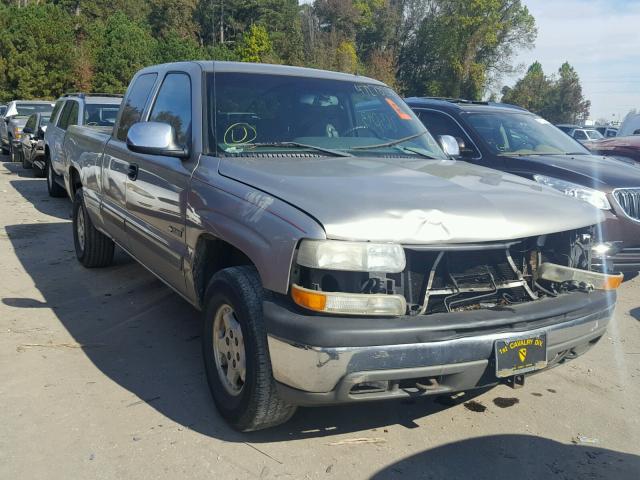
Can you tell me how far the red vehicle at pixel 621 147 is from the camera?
32.7ft

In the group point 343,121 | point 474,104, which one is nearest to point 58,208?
point 474,104

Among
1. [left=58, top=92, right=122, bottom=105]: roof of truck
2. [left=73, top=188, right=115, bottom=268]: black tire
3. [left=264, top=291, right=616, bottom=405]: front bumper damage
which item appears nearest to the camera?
[left=264, top=291, right=616, bottom=405]: front bumper damage

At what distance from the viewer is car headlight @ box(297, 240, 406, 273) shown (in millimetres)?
2668

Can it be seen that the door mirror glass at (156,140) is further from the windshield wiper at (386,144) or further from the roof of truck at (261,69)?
the windshield wiper at (386,144)

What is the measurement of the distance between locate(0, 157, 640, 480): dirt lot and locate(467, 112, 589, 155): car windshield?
2792mm

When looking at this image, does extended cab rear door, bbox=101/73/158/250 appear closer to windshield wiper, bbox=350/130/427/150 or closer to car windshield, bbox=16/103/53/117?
windshield wiper, bbox=350/130/427/150

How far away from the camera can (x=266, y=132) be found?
389 centimetres

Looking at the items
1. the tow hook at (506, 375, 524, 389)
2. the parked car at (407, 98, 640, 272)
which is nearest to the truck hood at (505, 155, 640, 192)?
the parked car at (407, 98, 640, 272)

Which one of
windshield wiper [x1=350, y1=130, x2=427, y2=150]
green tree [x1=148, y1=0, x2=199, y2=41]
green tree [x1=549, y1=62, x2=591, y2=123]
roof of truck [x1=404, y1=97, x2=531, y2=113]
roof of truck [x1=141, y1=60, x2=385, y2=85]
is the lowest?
windshield wiper [x1=350, y1=130, x2=427, y2=150]

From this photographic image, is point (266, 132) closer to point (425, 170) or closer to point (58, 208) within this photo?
point (425, 170)

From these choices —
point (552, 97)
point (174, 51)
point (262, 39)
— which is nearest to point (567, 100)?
point (552, 97)

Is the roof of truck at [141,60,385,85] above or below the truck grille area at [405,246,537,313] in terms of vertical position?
above

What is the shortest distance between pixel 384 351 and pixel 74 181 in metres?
5.32

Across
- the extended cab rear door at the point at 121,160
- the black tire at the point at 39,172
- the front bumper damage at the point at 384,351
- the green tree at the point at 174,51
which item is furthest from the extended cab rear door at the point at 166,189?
the green tree at the point at 174,51
